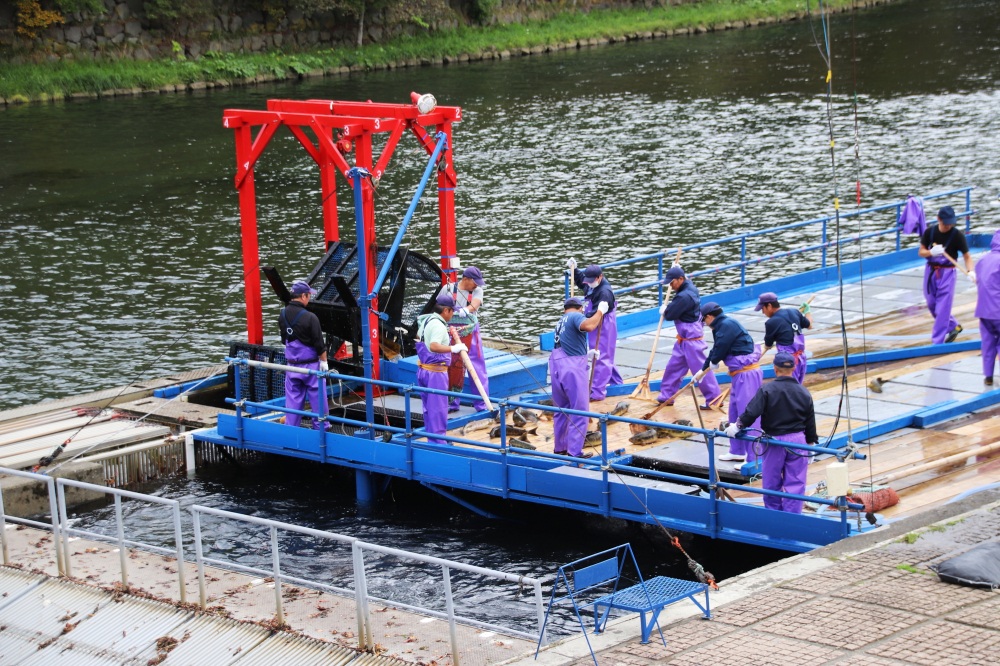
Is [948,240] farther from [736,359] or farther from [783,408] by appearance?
[783,408]

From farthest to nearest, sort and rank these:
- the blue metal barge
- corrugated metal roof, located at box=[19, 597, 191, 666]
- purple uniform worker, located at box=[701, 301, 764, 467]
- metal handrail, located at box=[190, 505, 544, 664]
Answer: purple uniform worker, located at box=[701, 301, 764, 467] < the blue metal barge < corrugated metal roof, located at box=[19, 597, 191, 666] < metal handrail, located at box=[190, 505, 544, 664]

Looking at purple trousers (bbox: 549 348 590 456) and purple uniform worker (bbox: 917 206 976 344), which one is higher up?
purple uniform worker (bbox: 917 206 976 344)

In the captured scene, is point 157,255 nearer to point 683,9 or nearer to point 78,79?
point 78,79

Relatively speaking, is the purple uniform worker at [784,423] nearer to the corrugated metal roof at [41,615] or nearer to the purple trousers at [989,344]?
the purple trousers at [989,344]

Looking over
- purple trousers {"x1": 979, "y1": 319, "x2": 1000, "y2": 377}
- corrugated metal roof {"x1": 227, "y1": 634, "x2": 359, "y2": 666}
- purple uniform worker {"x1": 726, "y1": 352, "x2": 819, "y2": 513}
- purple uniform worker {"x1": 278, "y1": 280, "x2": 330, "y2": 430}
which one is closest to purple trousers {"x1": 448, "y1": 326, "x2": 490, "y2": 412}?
purple uniform worker {"x1": 278, "y1": 280, "x2": 330, "y2": 430}

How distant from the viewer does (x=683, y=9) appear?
77.1m

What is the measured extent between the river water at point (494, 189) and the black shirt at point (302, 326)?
6.93ft

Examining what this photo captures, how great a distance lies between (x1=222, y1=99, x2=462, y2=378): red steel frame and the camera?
18.6m

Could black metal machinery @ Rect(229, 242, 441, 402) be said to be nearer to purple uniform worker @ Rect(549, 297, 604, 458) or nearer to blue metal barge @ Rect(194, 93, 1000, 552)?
blue metal barge @ Rect(194, 93, 1000, 552)

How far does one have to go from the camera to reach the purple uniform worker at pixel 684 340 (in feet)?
58.0

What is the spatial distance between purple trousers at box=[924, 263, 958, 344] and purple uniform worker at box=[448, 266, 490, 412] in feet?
Answer: 21.8

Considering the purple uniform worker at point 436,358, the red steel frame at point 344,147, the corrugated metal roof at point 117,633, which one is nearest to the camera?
the corrugated metal roof at point 117,633

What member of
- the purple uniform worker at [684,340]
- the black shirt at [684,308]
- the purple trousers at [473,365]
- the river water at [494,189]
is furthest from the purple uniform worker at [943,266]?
the purple trousers at [473,365]

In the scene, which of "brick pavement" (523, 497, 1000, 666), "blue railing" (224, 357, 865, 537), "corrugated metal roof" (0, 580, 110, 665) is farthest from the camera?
"blue railing" (224, 357, 865, 537)
